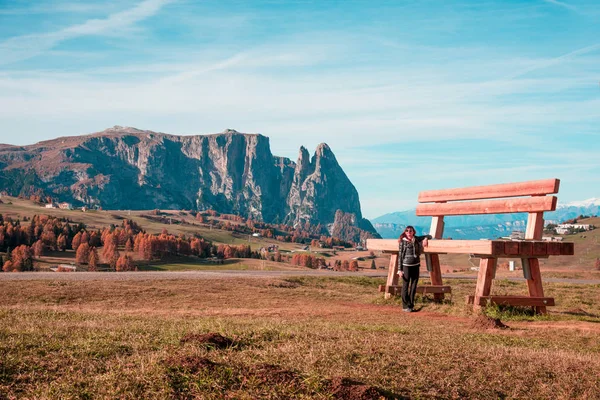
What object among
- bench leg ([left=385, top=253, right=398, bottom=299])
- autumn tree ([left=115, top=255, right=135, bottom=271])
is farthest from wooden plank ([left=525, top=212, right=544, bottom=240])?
autumn tree ([left=115, top=255, right=135, bottom=271])

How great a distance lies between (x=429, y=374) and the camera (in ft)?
24.5

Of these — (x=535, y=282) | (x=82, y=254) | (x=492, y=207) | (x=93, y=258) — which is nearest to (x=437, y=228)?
(x=492, y=207)

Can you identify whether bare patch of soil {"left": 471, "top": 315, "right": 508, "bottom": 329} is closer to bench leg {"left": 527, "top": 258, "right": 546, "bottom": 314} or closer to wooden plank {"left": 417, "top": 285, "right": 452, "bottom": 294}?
bench leg {"left": 527, "top": 258, "right": 546, "bottom": 314}

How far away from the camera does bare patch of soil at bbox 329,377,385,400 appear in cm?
643

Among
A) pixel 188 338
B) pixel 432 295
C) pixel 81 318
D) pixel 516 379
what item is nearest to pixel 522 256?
pixel 432 295

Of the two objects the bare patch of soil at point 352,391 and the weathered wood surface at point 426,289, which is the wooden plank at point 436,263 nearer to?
the weathered wood surface at point 426,289

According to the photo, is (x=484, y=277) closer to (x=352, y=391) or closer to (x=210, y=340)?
(x=210, y=340)

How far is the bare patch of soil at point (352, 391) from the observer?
253 inches

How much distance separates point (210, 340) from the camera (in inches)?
330

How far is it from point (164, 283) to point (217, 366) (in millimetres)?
18271

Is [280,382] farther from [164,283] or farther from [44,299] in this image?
[164,283]

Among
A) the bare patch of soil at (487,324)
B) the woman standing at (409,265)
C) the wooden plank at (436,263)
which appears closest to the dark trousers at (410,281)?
the woman standing at (409,265)

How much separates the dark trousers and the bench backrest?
251 cm

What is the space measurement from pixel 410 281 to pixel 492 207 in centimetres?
320
